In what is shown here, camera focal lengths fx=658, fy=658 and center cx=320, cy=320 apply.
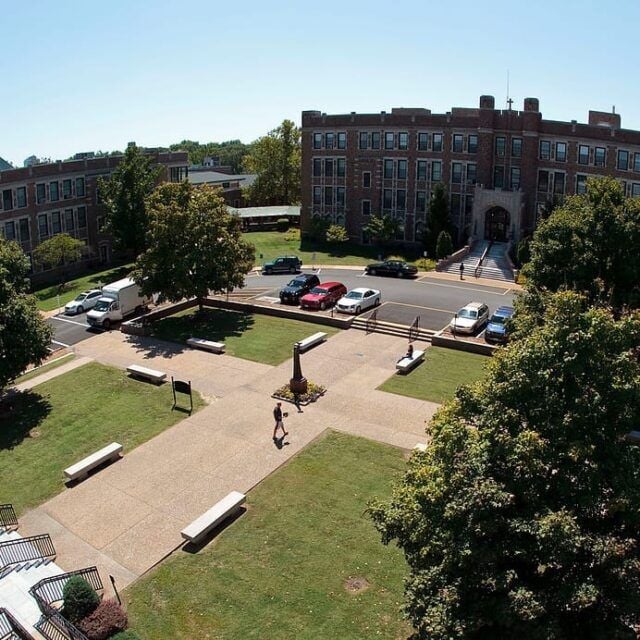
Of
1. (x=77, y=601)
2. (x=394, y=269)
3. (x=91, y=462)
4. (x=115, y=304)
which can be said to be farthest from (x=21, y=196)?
(x=77, y=601)

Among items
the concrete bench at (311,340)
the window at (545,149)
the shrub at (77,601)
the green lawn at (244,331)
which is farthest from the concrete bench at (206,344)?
the window at (545,149)

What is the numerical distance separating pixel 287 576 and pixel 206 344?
19.8 meters

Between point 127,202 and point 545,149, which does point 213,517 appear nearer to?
point 127,202

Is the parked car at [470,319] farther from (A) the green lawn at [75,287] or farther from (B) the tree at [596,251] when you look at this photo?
(A) the green lawn at [75,287]

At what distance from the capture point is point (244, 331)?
3881 centimetres

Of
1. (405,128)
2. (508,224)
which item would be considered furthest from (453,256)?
(405,128)

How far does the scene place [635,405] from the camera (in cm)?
1316

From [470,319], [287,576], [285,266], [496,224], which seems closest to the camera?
[287,576]

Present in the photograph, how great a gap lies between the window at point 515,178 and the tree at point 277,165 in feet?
127

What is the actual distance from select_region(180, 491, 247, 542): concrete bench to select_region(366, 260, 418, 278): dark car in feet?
107

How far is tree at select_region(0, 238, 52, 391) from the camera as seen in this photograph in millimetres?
28703

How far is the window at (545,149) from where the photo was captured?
5556 cm

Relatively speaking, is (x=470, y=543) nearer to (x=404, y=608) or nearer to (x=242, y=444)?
(x=404, y=608)

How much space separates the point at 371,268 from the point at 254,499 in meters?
33.2
